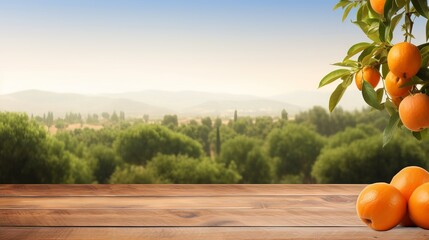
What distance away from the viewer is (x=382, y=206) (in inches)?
45.9

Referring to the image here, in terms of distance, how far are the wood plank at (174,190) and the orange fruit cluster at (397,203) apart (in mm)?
746

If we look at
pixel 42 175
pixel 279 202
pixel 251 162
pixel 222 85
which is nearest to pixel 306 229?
pixel 279 202

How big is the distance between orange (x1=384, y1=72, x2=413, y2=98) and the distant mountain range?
152cm

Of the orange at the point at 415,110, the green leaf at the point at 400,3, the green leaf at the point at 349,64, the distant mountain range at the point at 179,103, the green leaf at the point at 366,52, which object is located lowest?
the distant mountain range at the point at 179,103

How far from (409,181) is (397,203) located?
3.3 inches

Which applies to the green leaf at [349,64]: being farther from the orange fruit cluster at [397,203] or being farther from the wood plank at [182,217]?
the wood plank at [182,217]

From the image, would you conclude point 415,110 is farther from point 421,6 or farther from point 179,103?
point 179,103

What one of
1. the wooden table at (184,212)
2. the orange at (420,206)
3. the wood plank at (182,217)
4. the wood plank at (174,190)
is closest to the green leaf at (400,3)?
the orange at (420,206)

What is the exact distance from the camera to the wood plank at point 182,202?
1733 millimetres

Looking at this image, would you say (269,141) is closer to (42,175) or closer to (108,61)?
(108,61)

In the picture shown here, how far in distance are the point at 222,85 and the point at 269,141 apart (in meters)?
0.34

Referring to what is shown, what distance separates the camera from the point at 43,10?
2430mm

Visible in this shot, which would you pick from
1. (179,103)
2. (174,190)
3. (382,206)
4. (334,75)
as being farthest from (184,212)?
(179,103)

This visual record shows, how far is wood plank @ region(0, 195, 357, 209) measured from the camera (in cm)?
173
